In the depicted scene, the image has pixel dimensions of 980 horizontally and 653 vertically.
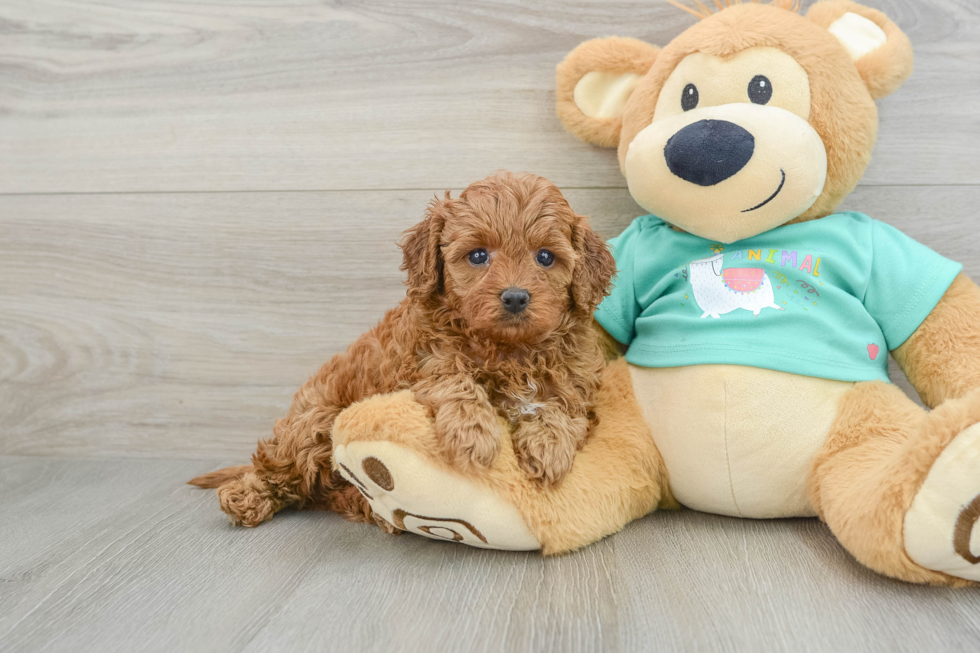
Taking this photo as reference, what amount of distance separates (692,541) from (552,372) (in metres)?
0.41

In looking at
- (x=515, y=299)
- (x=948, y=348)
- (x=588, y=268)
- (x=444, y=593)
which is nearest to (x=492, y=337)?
(x=515, y=299)

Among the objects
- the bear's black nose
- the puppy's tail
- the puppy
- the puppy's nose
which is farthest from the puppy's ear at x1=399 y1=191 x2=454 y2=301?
the puppy's tail

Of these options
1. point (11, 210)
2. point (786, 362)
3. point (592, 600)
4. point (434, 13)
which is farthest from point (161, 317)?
point (786, 362)

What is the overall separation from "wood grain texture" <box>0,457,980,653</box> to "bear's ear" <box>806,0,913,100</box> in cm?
90

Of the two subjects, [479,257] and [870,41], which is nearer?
[479,257]

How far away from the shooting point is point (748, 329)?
1.30m

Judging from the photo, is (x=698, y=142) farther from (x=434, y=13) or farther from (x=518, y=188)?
(x=434, y=13)

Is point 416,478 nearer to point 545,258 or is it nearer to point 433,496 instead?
point 433,496

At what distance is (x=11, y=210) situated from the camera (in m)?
1.91

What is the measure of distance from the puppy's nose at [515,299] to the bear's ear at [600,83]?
2.03 ft

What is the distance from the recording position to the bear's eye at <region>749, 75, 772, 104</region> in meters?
1.30

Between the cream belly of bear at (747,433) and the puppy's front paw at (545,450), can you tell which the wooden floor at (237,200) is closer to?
the cream belly of bear at (747,433)

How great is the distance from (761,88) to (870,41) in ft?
1.05

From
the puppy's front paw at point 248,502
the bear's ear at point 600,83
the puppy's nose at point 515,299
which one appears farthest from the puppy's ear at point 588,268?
the puppy's front paw at point 248,502
